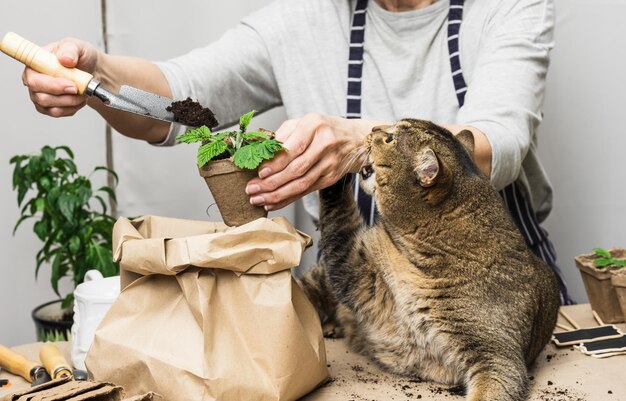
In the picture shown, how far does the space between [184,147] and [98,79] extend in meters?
0.91

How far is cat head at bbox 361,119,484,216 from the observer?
53.7 inches

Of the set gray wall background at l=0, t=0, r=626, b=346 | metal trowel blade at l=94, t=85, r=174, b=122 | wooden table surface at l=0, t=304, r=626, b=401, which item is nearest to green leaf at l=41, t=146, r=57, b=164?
gray wall background at l=0, t=0, r=626, b=346

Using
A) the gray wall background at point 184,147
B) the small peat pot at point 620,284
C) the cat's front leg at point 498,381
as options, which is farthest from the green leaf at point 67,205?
the small peat pot at point 620,284

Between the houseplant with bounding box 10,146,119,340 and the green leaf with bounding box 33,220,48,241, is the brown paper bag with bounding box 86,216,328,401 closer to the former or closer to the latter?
the houseplant with bounding box 10,146,119,340

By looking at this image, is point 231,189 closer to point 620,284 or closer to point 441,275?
point 441,275

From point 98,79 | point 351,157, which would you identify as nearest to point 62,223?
point 98,79

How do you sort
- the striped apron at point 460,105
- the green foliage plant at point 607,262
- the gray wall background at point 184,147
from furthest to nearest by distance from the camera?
the gray wall background at point 184,147
the striped apron at point 460,105
the green foliage plant at point 607,262

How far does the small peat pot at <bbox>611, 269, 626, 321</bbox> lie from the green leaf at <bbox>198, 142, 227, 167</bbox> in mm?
884

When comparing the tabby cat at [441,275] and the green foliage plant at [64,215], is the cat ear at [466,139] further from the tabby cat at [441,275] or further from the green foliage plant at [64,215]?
the green foliage plant at [64,215]

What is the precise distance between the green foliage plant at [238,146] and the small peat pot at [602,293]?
812 millimetres

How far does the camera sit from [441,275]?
1379 mm

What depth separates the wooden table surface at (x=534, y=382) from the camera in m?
1.29

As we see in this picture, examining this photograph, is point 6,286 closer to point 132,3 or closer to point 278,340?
point 132,3

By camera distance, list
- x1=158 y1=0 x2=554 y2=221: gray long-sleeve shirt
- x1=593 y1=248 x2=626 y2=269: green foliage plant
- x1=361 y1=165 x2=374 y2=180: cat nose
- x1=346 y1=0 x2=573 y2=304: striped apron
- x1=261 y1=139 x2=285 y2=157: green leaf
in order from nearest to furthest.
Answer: x1=261 y1=139 x2=285 y2=157: green leaf
x1=361 y1=165 x2=374 y2=180: cat nose
x1=593 y1=248 x2=626 y2=269: green foliage plant
x1=158 y1=0 x2=554 y2=221: gray long-sleeve shirt
x1=346 y1=0 x2=573 y2=304: striped apron
